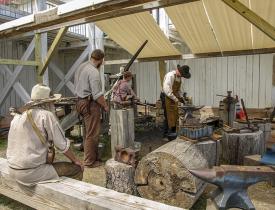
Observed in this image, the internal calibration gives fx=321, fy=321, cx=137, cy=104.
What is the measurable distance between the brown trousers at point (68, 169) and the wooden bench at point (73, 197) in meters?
0.16

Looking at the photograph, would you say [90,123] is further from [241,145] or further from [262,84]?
[262,84]

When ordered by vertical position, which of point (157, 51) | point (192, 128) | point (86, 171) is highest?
point (157, 51)

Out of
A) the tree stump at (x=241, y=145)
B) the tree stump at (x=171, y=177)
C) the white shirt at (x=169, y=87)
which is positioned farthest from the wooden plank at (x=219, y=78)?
the tree stump at (x=171, y=177)

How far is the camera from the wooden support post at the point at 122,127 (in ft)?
18.1

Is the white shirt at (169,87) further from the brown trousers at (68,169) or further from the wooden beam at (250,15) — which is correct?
the brown trousers at (68,169)

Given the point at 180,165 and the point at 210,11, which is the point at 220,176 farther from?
the point at 210,11

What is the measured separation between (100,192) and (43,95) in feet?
4.06

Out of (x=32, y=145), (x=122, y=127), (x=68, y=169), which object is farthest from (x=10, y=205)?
(x=122, y=127)

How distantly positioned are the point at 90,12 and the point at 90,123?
6.43 ft

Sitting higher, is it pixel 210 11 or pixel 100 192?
pixel 210 11

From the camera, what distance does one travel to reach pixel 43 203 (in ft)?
11.2

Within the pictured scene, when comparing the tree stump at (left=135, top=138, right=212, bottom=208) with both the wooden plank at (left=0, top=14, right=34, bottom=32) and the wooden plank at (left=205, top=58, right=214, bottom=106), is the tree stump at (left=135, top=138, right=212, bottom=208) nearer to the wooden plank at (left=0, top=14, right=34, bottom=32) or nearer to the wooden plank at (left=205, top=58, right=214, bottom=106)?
the wooden plank at (left=0, top=14, right=34, bottom=32)

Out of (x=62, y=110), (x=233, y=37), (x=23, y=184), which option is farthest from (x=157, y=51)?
(x=23, y=184)

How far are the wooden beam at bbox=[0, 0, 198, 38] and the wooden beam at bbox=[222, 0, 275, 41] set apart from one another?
0.68m
